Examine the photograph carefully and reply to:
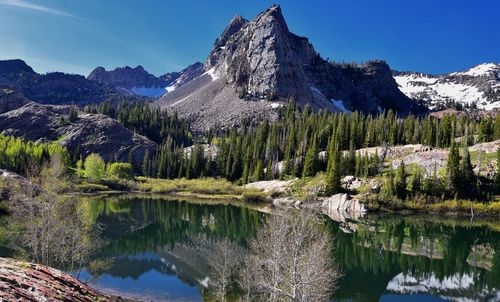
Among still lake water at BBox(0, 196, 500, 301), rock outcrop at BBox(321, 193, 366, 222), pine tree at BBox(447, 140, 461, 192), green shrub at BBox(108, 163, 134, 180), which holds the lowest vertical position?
still lake water at BBox(0, 196, 500, 301)

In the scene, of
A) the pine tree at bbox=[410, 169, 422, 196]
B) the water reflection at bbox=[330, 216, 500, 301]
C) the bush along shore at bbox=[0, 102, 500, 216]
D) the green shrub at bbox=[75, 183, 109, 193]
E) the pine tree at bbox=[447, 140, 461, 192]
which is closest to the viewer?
the water reflection at bbox=[330, 216, 500, 301]

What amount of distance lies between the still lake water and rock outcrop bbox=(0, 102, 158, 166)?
82458 millimetres

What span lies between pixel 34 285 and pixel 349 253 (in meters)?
50.7

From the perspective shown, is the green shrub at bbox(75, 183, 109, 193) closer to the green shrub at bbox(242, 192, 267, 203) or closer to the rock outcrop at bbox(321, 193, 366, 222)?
the green shrub at bbox(242, 192, 267, 203)

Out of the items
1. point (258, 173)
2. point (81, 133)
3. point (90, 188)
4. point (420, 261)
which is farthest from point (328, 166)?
point (81, 133)

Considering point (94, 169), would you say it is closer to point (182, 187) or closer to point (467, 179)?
point (182, 187)

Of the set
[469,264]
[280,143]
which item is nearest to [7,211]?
[469,264]

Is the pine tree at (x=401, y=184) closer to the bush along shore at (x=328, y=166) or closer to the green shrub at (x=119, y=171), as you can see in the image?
the bush along shore at (x=328, y=166)

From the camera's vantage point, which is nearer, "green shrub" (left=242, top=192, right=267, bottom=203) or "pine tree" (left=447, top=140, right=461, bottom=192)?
"pine tree" (left=447, top=140, right=461, bottom=192)

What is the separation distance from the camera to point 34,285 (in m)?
12.3

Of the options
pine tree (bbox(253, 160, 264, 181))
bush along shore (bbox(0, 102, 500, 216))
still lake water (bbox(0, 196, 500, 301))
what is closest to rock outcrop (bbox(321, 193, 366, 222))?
bush along shore (bbox(0, 102, 500, 216))

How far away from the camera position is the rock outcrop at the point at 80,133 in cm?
17462

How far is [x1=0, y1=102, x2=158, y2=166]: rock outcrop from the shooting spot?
17462 cm

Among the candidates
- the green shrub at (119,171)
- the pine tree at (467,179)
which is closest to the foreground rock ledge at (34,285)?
the pine tree at (467,179)
